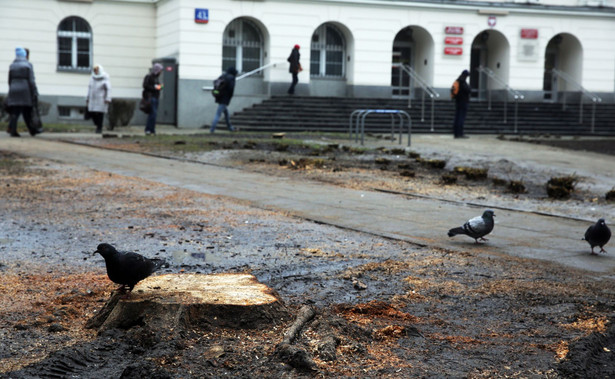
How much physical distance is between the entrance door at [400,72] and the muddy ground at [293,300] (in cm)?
2767

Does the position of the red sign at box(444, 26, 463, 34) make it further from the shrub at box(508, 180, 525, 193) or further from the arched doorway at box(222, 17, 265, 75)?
the shrub at box(508, 180, 525, 193)

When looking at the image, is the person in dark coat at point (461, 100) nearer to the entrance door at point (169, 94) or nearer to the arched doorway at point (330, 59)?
the arched doorway at point (330, 59)

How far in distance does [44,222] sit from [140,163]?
6281 millimetres

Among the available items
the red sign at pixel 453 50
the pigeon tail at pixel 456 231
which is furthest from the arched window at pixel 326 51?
the pigeon tail at pixel 456 231

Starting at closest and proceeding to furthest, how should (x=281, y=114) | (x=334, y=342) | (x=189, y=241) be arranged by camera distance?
(x=334, y=342) < (x=189, y=241) < (x=281, y=114)

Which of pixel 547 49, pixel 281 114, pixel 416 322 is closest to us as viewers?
pixel 416 322

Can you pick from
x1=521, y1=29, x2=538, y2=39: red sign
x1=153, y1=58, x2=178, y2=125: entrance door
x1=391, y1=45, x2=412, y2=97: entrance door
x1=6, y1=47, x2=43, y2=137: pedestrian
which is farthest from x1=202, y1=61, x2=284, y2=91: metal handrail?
x1=6, y1=47, x2=43, y2=137: pedestrian

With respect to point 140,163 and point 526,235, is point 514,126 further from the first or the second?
point 526,235

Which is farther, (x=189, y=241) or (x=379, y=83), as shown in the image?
(x=379, y=83)

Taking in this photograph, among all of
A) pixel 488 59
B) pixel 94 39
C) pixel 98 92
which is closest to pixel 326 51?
pixel 488 59

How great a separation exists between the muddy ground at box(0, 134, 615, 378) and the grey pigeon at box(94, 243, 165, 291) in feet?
0.97

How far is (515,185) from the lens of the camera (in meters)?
12.0

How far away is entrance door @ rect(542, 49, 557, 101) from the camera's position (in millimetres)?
38125

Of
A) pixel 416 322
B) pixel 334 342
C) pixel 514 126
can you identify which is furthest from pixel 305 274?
pixel 514 126
